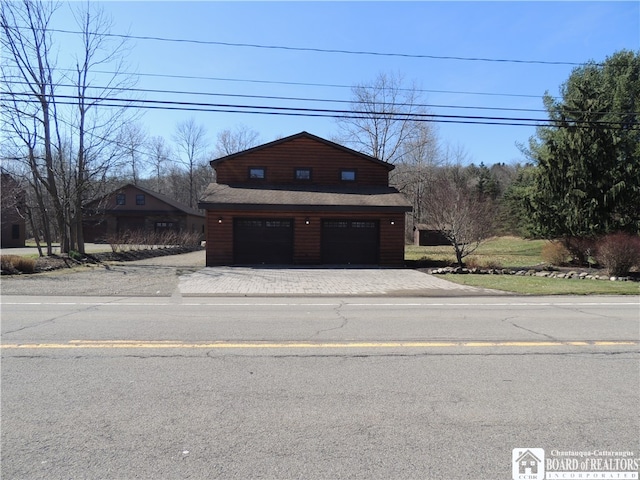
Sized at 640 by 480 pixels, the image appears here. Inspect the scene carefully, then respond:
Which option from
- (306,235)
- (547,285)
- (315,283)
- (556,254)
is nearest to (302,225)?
(306,235)

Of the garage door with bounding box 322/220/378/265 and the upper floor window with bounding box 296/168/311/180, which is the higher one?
the upper floor window with bounding box 296/168/311/180

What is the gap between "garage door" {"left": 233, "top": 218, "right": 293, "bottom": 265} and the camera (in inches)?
792

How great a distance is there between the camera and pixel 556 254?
68.9ft

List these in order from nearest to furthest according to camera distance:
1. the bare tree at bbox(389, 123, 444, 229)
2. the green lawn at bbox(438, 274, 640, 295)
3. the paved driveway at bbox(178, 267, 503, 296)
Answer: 1. the paved driveway at bbox(178, 267, 503, 296)
2. the green lawn at bbox(438, 274, 640, 295)
3. the bare tree at bbox(389, 123, 444, 229)

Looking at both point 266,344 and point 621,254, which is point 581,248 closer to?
point 621,254

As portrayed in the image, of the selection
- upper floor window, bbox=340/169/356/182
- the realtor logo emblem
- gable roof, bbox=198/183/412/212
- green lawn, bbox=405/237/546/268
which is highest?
upper floor window, bbox=340/169/356/182

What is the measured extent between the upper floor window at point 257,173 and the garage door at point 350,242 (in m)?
5.56

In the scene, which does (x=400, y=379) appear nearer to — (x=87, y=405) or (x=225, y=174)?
(x=87, y=405)

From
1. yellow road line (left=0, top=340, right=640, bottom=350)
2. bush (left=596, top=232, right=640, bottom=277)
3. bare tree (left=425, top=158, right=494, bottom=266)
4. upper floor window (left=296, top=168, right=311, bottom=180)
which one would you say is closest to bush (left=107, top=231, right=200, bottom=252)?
upper floor window (left=296, top=168, right=311, bottom=180)

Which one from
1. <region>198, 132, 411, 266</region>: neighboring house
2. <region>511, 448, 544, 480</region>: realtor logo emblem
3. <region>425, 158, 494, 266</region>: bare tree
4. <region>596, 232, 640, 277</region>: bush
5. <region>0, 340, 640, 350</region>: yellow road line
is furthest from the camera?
<region>198, 132, 411, 266</region>: neighboring house

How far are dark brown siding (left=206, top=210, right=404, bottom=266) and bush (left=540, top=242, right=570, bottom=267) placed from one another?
815 centimetres

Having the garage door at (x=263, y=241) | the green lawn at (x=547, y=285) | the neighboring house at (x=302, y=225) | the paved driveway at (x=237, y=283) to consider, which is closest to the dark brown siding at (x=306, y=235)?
the neighboring house at (x=302, y=225)

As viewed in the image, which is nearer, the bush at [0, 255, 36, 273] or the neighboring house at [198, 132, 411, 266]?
the bush at [0, 255, 36, 273]

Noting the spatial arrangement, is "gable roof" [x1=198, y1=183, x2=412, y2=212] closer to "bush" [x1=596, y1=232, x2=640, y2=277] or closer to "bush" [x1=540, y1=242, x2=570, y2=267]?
"bush" [x1=540, y1=242, x2=570, y2=267]
